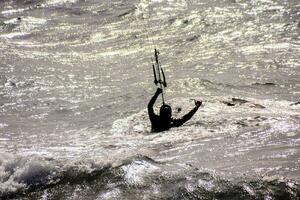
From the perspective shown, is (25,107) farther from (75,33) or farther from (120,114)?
(75,33)

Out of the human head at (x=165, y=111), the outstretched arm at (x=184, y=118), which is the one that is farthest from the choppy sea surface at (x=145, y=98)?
the human head at (x=165, y=111)

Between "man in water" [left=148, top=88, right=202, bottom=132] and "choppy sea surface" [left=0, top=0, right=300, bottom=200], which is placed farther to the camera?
"man in water" [left=148, top=88, right=202, bottom=132]

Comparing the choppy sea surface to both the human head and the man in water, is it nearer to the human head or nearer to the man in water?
the man in water

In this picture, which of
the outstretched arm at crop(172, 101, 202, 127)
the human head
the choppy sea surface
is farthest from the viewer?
the outstretched arm at crop(172, 101, 202, 127)

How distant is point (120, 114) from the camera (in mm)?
16031

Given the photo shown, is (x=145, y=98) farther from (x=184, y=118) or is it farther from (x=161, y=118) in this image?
(x=161, y=118)

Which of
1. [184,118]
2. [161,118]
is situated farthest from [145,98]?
[161,118]

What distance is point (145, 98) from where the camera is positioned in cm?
1775

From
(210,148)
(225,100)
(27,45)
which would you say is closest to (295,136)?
(210,148)

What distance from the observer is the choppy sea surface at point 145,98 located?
762 cm

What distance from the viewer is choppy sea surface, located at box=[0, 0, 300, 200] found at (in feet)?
25.0

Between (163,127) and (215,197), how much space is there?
5625mm

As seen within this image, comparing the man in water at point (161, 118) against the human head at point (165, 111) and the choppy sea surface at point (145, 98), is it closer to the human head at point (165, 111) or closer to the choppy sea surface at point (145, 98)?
the human head at point (165, 111)

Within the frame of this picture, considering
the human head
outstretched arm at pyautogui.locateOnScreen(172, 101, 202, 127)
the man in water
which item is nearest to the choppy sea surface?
outstretched arm at pyautogui.locateOnScreen(172, 101, 202, 127)
